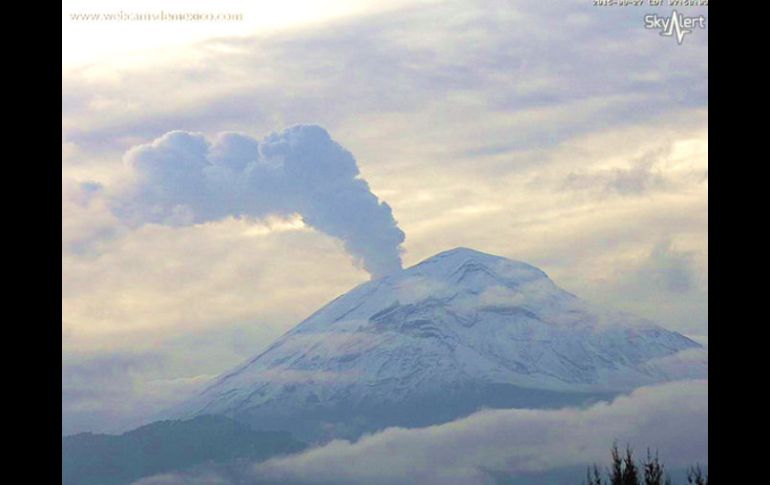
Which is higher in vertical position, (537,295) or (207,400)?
(537,295)

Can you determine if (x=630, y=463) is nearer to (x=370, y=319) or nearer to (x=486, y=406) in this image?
(x=486, y=406)

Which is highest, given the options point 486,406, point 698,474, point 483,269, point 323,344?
point 483,269

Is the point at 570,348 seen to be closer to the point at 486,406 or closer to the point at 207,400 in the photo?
the point at 486,406

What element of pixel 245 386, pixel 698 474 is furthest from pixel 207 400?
pixel 698 474

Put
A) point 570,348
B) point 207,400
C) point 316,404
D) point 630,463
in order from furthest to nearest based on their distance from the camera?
point 570,348 → point 316,404 → point 207,400 → point 630,463

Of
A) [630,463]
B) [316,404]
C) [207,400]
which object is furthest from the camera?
[316,404]

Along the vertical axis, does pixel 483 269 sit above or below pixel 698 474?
above

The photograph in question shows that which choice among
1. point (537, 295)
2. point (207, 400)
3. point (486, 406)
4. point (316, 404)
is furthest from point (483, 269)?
point (207, 400)

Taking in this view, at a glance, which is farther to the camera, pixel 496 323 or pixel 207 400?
pixel 496 323
